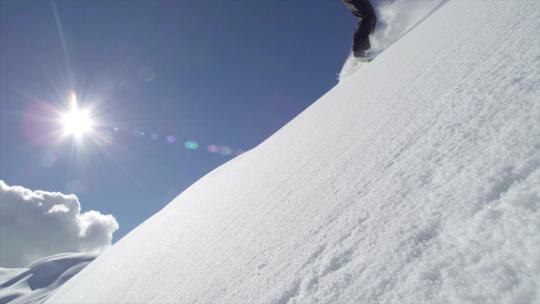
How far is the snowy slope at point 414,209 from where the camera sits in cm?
79

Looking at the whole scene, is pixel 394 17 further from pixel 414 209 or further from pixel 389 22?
pixel 414 209

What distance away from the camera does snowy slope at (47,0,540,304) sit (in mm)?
794

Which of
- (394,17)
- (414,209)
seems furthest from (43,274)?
(414,209)

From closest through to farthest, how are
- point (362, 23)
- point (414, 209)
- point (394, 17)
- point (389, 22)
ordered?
1. point (414, 209)
2. point (394, 17)
3. point (389, 22)
4. point (362, 23)

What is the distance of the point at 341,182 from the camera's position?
186 centimetres

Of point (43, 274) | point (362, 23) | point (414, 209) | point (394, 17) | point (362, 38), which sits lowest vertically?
point (414, 209)

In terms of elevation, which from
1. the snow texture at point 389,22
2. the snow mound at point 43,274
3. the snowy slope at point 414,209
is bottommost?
the snowy slope at point 414,209

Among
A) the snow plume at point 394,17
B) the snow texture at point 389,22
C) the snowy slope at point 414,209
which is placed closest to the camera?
the snowy slope at point 414,209

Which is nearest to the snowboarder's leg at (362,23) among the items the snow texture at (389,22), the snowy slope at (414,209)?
the snow texture at (389,22)

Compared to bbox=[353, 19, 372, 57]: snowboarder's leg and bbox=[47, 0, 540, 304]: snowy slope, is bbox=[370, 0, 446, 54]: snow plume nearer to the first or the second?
bbox=[353, 19, 372, 57]: snowboarder's leg

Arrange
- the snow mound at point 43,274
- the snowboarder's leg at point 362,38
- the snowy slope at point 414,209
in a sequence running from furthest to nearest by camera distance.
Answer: the snow mound at point 43,274 < the snowboarder's leg at point 362,38 < the snowy slope at point 414,209

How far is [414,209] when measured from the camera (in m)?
1.10

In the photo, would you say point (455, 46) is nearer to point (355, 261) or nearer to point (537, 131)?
point (537, 131)

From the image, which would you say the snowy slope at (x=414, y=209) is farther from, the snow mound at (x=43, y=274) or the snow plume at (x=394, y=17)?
the snow mound at (x=43, y=274)
